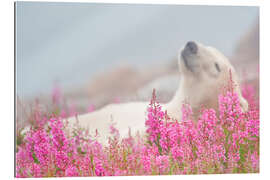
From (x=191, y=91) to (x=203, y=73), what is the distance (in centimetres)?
23

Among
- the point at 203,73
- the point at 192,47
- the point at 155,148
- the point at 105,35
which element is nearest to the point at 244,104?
the point at 203,73

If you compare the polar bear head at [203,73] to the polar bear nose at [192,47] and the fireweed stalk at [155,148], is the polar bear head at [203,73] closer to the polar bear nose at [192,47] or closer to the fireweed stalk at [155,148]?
the polar bear nose at [192,47]

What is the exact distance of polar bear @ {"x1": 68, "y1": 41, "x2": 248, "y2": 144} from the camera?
15.9 ft

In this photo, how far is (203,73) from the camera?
4.97 meters

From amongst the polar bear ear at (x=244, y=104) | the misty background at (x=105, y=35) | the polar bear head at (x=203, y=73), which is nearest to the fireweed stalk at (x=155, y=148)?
the polar bear ear at (x=244, y=104)

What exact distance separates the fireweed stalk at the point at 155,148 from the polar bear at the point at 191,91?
162 millimetres

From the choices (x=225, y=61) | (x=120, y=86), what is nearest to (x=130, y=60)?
(x=120, y=86)

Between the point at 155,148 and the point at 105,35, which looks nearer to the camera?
the point at 155,148

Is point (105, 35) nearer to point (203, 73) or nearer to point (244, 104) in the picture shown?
point (203, 73)

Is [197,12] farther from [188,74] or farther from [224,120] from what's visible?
[224,120]

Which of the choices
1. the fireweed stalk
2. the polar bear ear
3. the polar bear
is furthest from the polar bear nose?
the polar bear ear

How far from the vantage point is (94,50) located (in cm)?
484

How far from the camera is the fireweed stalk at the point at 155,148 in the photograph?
14.4ft

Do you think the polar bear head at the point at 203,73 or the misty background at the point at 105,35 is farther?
the polar bear head at the point at 203,73
